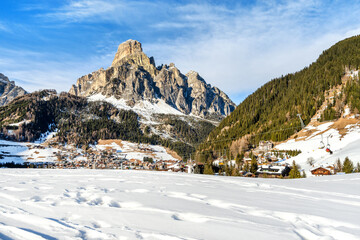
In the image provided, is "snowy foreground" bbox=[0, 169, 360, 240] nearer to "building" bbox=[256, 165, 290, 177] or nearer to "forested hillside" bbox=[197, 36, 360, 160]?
"building" bbox=[256, 165, 290, 177]

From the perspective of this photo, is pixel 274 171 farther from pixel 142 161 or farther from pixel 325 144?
pixel 142 161

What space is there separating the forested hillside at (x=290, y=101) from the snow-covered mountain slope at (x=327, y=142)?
6.89 metres

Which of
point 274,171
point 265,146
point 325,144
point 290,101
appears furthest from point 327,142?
point 290,101

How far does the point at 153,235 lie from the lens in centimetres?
323

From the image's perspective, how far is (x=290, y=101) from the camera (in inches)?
5089

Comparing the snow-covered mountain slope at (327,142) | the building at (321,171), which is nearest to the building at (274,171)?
the snow-covered mountain slope at (327,142)

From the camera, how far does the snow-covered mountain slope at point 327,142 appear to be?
56.1 m

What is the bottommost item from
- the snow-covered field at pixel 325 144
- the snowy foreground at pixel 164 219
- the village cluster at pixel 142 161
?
the village cluster at pixel 142 161

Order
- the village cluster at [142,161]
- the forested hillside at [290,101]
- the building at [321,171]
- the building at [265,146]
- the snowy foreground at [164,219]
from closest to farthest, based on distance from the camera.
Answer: the snowy foreground at [164,219] < the building at [321,171] < the village cluster at [142,161] < the building at [265,146] < the forested hillside at [290,101]

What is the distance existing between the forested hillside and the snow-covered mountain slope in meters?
6.89

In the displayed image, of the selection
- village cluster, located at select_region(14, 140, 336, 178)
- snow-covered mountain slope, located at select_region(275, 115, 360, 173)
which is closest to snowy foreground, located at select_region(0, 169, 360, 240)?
village cluster, located at select_region(14, 140, 336, 178)

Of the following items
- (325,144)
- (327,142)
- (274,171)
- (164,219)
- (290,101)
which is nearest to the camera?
(164,219)

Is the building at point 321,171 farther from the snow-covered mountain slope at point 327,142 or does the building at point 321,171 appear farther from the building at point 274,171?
the building at point 274,171

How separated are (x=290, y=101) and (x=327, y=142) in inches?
2854
